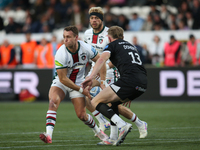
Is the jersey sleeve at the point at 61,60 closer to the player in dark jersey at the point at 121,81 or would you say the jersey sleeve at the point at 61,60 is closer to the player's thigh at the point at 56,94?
the player's thigh at the point at 56,94

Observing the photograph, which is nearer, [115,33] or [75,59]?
[115,33]

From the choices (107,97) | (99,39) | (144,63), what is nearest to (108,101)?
(107,97)

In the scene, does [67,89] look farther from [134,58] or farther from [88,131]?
[88,131]

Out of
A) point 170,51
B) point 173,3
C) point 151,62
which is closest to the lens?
point 170,51

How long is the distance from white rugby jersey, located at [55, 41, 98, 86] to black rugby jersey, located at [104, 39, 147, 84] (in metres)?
0.69

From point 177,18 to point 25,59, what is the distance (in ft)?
23.8

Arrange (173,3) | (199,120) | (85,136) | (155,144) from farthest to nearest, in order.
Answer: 1. (173,3)
2. (199,120)
3. (85,136)
4. (155,144)

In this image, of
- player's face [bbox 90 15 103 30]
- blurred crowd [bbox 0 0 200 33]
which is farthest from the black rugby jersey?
blurred crowd [bbox 0 0 200 33]

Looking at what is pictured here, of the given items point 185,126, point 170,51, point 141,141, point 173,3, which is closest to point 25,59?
point 170,51

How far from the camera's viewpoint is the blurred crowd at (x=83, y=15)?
18.4m

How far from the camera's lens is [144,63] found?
1656 cm

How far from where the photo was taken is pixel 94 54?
7.05 meters

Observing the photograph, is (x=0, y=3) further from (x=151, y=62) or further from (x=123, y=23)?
(x=151, y=62)

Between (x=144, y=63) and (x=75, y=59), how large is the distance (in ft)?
32.7
